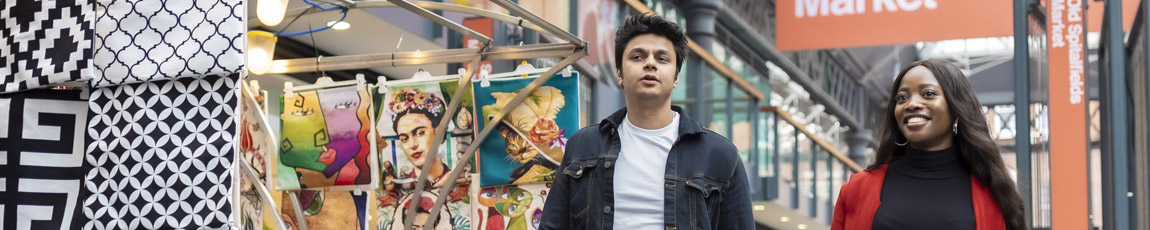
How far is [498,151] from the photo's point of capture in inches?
210

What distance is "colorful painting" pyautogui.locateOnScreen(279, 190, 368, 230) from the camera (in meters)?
5.63

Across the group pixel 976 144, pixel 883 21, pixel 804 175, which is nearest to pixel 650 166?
pixel 976 144

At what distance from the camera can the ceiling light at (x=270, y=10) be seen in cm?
478

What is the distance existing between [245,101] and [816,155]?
491 inches

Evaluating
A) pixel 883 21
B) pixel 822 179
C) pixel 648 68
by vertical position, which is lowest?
pixel 822 179

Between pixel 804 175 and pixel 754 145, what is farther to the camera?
pixel 804 175

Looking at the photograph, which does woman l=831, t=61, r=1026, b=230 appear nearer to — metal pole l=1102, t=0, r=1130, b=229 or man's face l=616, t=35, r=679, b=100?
man's face l=616, t=35, r=679, b=100

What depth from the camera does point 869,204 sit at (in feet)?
10.9

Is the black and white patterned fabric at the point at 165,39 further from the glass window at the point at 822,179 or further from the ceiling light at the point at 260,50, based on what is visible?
the glass window at the point at 822,179

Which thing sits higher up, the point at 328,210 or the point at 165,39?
the point at 165,39

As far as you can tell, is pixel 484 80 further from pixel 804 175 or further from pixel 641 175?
pixel 804 175

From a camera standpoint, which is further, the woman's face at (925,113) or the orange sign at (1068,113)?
the orange sign at (1068,113)

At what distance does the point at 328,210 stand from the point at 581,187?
2287 millimetres

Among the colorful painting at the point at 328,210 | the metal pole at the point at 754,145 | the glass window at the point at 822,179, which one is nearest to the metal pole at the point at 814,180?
the glass window at the point at 822,179
